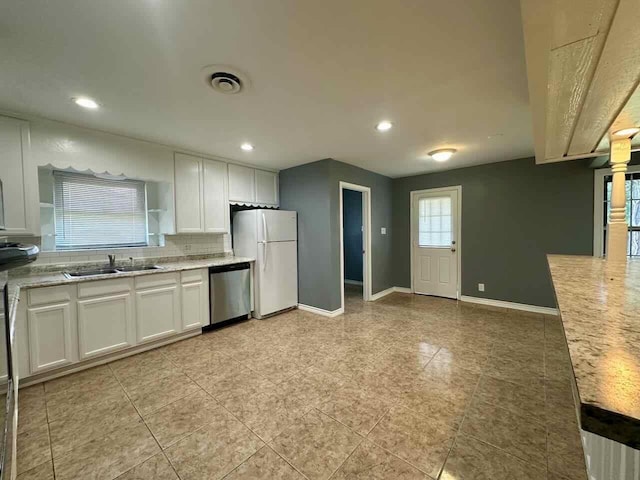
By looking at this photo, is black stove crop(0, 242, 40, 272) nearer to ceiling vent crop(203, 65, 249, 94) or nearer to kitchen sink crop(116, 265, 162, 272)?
ceiling vent crop(203, 65, 249, 94)

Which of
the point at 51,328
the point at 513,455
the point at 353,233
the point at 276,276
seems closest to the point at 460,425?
the point at 513,455

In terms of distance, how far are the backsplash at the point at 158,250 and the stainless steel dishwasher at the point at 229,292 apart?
0.57m

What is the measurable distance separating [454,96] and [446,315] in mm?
2960

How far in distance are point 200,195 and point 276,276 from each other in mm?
1537

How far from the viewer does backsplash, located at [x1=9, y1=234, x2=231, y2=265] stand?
270 cm

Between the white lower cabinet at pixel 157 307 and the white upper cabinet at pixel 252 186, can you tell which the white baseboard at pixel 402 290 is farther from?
the white lower cabinet at pixel 157 307

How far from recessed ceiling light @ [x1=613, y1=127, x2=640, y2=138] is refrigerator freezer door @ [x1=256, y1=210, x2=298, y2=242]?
11.3ft

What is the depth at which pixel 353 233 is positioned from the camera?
6227mm

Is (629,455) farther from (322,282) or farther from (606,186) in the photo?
(606,186)

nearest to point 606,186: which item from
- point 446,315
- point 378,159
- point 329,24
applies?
point 446,315

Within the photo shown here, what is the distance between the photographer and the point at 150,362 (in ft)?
8.68

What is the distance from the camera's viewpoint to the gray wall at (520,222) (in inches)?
145

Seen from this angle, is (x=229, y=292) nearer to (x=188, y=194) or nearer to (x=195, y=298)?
(x=195, y=298)

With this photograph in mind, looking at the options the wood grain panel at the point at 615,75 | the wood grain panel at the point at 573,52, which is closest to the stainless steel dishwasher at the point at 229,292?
the wood grain panel at the point at 573,52
